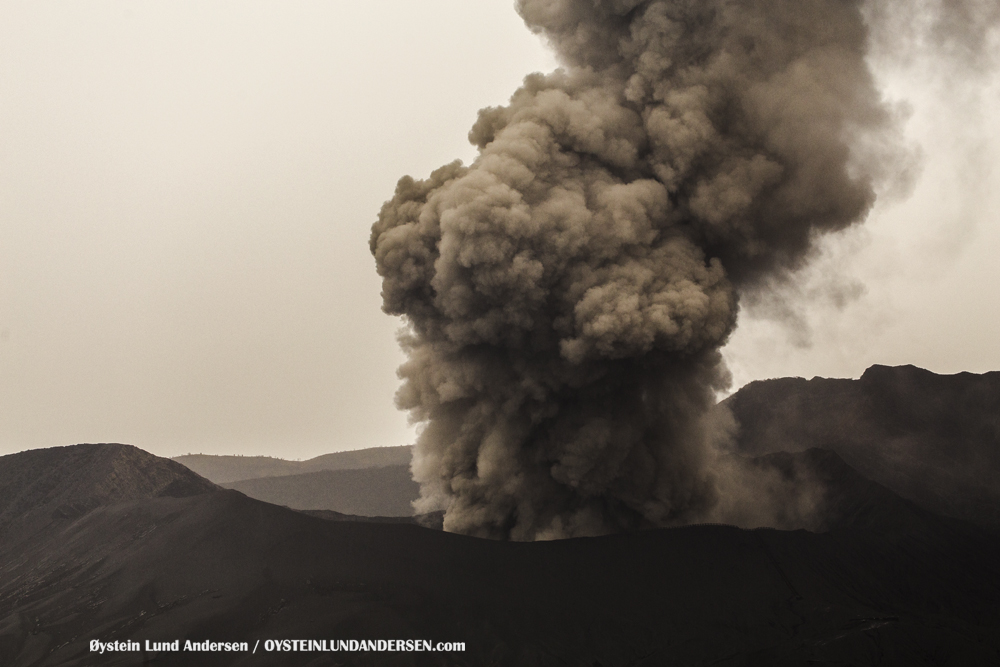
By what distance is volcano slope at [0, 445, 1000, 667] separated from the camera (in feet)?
81.7

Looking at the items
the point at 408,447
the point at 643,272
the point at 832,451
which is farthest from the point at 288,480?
the point at 643,272

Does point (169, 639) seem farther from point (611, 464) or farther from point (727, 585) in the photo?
point (727, 585)

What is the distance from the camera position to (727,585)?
28281 millimetres

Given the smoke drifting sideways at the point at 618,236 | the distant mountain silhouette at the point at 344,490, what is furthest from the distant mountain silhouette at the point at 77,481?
the distant mountain silhouette at the point at 344,490

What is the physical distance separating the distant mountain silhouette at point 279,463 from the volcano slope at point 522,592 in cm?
5946

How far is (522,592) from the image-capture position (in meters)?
27.8

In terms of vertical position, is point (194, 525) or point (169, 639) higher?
point (194, 525)

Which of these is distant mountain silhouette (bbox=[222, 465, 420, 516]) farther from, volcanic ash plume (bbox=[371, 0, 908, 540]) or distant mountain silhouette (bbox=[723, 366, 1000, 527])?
volcanic ash plume (bbox=[371, 0, 908, 540])

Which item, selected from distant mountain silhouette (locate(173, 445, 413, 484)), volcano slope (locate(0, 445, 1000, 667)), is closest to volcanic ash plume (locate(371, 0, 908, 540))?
volcano slope (locate(0, 445, 1000, 667))

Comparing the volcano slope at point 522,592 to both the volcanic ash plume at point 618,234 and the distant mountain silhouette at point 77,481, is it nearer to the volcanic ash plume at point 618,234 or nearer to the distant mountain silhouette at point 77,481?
the volcanic ash plume at point 618,234

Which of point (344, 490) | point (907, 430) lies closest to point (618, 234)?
point (907, 430)

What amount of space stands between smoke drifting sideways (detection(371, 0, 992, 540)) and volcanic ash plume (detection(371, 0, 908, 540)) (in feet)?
0.26

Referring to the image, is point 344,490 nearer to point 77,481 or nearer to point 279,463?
point 279,463

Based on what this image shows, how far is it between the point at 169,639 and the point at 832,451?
101ft
